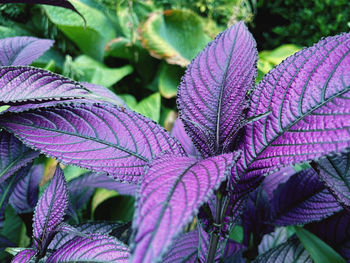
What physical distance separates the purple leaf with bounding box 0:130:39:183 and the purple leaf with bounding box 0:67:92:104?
14 cm

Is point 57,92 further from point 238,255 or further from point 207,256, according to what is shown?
point 238,255

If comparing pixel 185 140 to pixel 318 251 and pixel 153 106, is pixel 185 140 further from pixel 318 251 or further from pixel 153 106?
pixel 153 106

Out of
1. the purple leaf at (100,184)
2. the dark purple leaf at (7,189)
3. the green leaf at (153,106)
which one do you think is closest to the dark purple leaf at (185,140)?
the purple leaf at (100,184)

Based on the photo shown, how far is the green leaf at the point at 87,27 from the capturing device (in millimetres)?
1996

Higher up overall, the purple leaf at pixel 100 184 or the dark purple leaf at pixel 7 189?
the dark purple leaf at pixel 7 189

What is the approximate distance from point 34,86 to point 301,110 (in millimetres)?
→ 442

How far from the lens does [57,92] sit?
0.56 meters

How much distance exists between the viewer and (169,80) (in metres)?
2.11

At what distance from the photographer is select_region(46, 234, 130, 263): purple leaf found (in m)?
0.50

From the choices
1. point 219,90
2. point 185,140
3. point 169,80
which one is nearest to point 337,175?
point 219,90

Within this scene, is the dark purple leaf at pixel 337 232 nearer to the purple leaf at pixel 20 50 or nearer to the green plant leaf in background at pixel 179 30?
the purple leaf at pixel 20 50

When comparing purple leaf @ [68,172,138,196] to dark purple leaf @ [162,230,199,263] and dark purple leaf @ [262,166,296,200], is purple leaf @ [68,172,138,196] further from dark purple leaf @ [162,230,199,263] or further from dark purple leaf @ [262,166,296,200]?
dark purple leaf @ [262,166,296,200]

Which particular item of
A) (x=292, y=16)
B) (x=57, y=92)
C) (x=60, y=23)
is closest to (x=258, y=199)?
(x=57, y=92)

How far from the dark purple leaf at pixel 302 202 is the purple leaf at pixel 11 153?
0.54 metres
